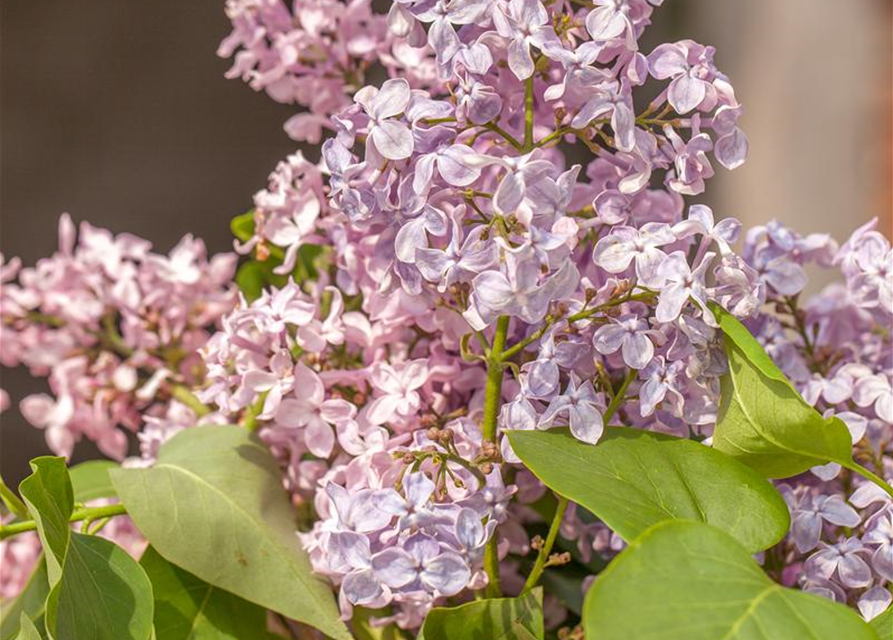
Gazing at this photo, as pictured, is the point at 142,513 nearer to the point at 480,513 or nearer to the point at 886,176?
the point at 480,513

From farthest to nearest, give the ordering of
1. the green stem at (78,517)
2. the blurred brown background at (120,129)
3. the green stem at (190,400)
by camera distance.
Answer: the blurred brown background at (120,129) < the green stem at (190,400) < the green stem at (78,517)

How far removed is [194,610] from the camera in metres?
0.34

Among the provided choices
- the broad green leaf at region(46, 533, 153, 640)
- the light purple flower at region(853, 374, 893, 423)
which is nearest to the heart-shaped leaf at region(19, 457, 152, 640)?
the broad green leaf at region(46, 533, 153, 640)

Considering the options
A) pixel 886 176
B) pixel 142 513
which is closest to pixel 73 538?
pixel 142 513

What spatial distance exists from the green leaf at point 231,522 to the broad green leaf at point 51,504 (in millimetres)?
25

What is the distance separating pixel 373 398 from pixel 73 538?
99mm

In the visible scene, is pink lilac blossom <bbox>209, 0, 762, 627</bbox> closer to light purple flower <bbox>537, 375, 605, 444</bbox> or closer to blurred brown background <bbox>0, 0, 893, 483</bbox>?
light purple flower <bbox>537, 375, 605, 444</bbox>

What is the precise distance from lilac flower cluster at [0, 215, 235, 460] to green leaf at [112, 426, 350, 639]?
108mm

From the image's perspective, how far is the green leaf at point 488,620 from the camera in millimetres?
295

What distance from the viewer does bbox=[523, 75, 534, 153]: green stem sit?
30cm

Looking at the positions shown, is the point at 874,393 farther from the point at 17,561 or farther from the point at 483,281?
the point at 17,561

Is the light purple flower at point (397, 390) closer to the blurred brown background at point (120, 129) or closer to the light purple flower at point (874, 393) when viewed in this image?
the light purple flower at point (874, 393)

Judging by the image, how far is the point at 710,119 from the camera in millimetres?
321

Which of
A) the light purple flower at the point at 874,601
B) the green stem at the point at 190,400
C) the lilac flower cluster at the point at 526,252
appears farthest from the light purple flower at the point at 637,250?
the green stem at the point at 190,400
